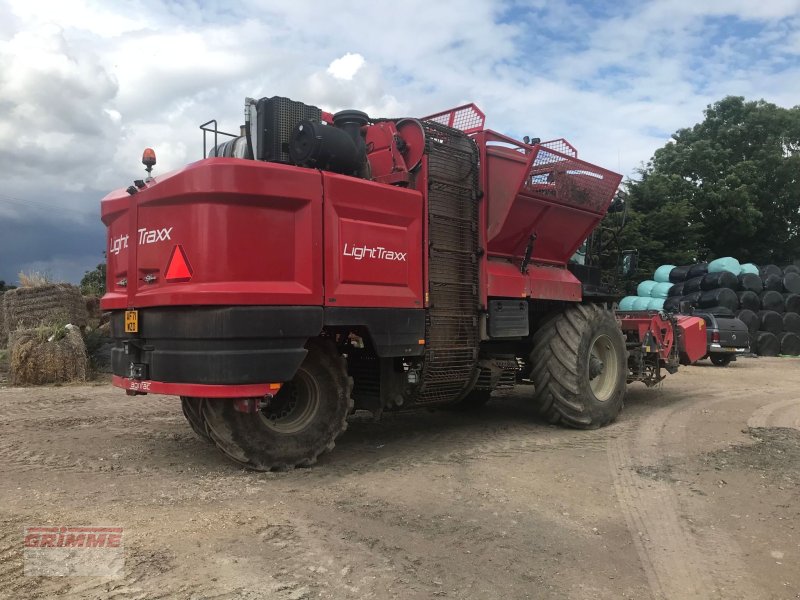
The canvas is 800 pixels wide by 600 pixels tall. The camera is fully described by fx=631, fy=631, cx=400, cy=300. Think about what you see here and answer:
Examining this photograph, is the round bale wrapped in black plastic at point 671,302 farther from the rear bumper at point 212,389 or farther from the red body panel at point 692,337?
the rear bumper at point 212,389

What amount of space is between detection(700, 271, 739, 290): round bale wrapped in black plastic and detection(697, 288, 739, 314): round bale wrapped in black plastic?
234mm

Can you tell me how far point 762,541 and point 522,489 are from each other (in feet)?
5.14

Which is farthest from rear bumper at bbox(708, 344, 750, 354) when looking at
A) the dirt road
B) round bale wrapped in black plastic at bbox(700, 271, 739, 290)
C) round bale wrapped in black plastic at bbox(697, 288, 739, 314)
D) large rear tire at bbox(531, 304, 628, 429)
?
large rear tire at bbox(531, 304, 628, 429)

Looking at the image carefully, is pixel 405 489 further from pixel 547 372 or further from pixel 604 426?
pixel 604 426

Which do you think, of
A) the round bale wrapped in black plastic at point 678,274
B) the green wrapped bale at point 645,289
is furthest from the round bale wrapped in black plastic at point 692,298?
the green wrapped bale at point 645,289

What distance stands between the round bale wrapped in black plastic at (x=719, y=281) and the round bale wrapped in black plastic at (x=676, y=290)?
656mm

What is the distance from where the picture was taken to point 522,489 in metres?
4.71

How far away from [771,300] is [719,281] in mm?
2212

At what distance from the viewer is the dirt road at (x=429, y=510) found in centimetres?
317

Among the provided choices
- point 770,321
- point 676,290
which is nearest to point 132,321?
point 676,290

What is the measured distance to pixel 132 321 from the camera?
4.93 metres

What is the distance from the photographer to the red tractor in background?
4516 millimetres

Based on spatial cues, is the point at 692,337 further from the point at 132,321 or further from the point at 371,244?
the point at 132,321

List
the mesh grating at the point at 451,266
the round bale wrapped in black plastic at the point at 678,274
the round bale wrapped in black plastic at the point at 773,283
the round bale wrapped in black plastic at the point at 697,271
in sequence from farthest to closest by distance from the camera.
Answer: the round bale wrapped in black plastic at the point at 678,274 → the round bale wrapped in black plastic at the point at 773,283 → the round bale wrapped in black plastic at the point at 697,271 → the mesh grating at the point at 451,266
